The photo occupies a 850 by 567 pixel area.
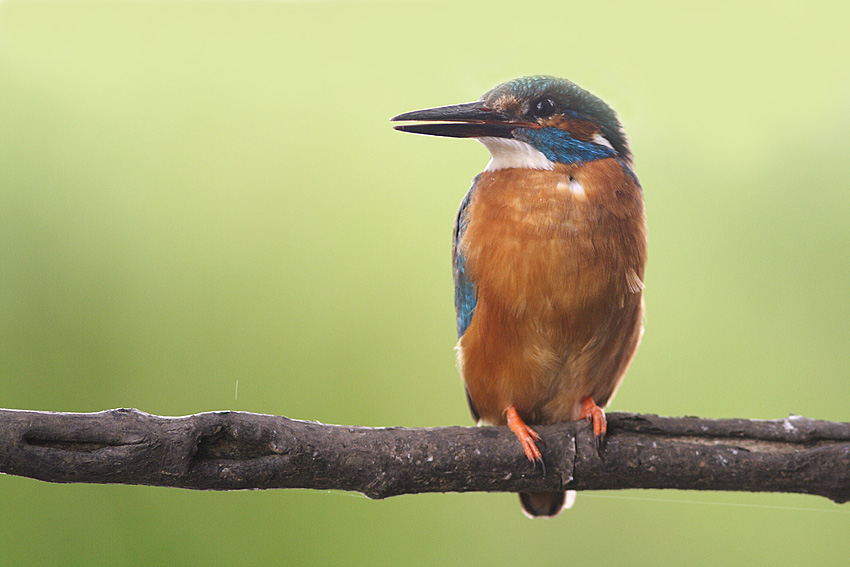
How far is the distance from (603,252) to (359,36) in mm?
973

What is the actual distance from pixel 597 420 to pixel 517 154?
0.53 meters

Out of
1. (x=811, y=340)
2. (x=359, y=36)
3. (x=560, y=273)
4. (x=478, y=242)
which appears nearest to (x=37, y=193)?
(x=359, y=36)

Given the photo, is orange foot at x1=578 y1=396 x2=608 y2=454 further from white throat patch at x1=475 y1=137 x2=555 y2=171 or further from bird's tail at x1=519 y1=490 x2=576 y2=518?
white throat patch at x1=475 y1=137 x2=555 y2=171

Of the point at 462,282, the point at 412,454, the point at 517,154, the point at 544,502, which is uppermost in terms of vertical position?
the point at 517,154

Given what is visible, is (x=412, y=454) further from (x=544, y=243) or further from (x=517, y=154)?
(x=517, y=154)

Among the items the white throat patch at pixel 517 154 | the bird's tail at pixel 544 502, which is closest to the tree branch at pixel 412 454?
the bird's tail at pixel 544 502

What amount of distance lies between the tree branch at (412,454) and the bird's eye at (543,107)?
0.59 metres

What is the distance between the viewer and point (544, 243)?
4.59 ft

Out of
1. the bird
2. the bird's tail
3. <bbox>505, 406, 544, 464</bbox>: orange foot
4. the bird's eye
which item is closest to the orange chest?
the bird

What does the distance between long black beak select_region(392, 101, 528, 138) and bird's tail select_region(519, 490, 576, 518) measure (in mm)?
774

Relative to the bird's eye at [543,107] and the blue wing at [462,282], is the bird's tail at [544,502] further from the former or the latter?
the bird's eye at [543,107]

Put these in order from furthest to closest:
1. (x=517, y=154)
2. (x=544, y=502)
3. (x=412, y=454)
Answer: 1. (x=544, y=502)
2. (x=517, y=154)
3. (x=412, y=454)

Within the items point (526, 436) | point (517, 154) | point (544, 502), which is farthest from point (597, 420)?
point (517, 154)

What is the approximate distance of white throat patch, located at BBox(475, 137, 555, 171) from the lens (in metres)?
1.45
